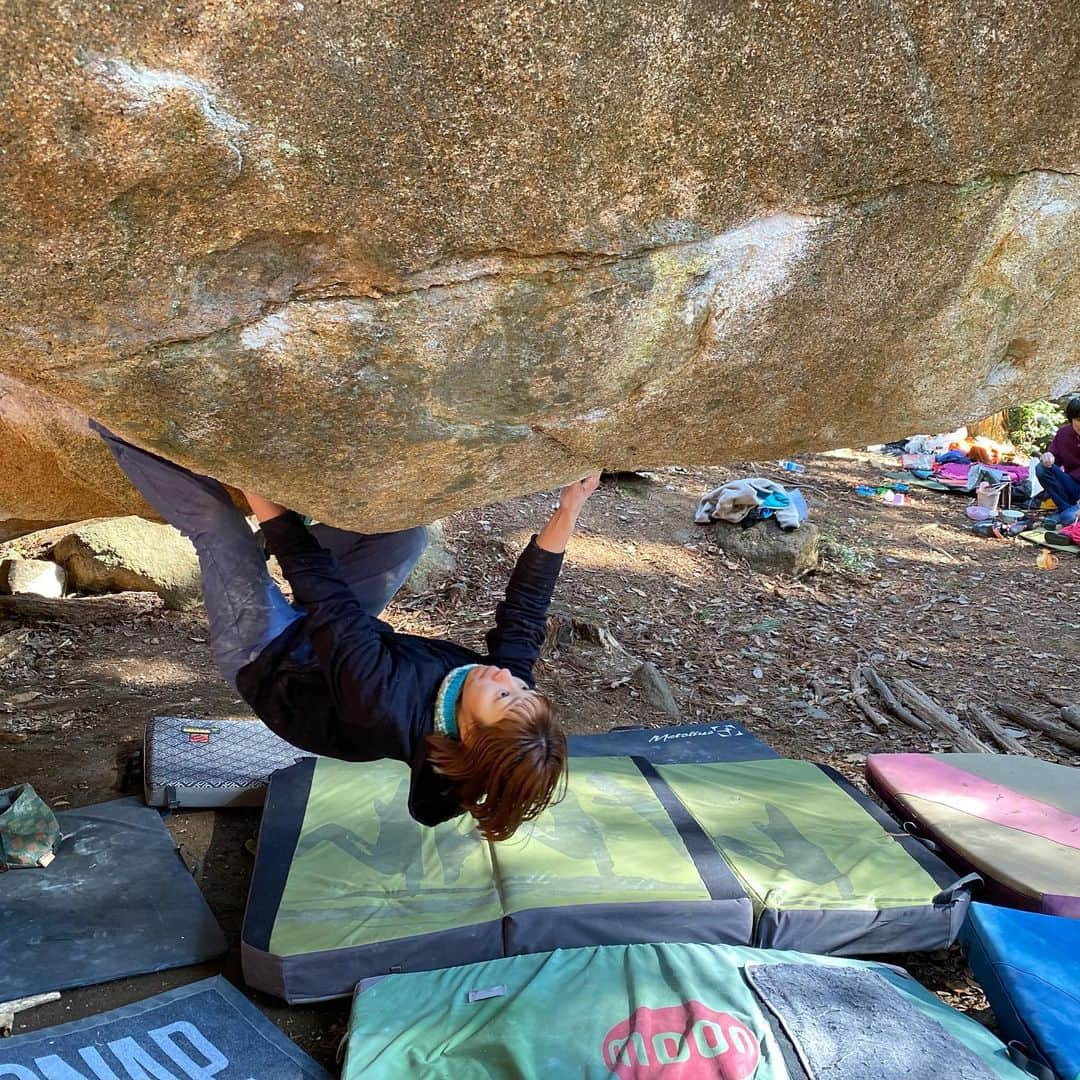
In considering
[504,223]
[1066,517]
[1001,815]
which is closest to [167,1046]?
[504,223]

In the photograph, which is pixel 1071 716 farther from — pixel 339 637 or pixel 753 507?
pixel 339 637

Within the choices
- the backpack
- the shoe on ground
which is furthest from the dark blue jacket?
the shoe on ground

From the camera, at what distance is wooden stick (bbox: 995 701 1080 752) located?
5.56 m

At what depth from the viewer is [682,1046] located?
277 centimetres

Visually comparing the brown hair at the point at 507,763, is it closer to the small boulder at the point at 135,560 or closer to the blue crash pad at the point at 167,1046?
the blue crash pad at the point at 167,1046

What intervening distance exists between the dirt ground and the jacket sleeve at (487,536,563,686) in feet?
4.53

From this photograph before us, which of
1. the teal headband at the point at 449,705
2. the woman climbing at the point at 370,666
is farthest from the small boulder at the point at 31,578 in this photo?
the teal headband at the point at 449,705

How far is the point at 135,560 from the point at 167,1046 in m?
3.88

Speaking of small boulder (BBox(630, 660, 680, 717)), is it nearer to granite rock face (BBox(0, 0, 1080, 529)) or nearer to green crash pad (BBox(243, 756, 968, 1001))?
→ green crash pad (BBox(243, 756, 968, 1001))

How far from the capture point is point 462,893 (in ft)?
11.4

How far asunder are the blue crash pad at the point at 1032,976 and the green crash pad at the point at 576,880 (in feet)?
0.83

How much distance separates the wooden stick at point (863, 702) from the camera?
5727 mm

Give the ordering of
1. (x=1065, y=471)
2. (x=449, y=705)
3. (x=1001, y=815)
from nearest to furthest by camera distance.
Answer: (x=449, y=705)
(x=1001, y=815)
(x=1065, y=471)

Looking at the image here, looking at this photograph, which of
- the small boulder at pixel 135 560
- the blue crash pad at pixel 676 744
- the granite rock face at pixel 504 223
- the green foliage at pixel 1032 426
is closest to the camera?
the granite rock face at pixel 504 223
